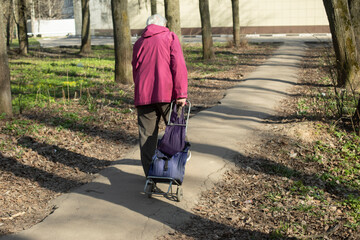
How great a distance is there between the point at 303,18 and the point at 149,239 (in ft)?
155

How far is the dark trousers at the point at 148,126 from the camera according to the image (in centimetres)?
583

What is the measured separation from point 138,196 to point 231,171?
5.59ft

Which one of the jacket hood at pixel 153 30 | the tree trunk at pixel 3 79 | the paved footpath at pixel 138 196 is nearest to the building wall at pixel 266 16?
the tree trunk at pixel 3 79

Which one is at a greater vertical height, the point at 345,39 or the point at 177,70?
the point at 345,39

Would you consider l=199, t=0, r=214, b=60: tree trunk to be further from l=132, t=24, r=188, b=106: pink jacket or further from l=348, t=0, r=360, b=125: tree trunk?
l=132, t=24, r=188, b=106: pink jacket

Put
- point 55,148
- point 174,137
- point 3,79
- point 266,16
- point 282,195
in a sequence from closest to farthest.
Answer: point 174,137 < point 282,195 < point 55,148 < point 3,79 < point 266,16

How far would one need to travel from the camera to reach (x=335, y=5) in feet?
41.1

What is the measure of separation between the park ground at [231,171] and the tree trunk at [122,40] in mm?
1232

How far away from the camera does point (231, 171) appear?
7.00m

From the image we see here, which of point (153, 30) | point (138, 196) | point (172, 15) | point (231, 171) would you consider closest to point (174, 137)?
point (138, 196)

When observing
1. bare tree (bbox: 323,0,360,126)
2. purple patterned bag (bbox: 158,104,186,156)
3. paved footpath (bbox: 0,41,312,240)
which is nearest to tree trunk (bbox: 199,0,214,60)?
bare tree (bbox: 323,0,360,126)

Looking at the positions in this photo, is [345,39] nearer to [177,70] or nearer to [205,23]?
[177,70]

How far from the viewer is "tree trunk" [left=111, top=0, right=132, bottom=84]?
1441 cm

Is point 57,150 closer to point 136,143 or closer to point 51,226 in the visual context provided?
point 136,143
